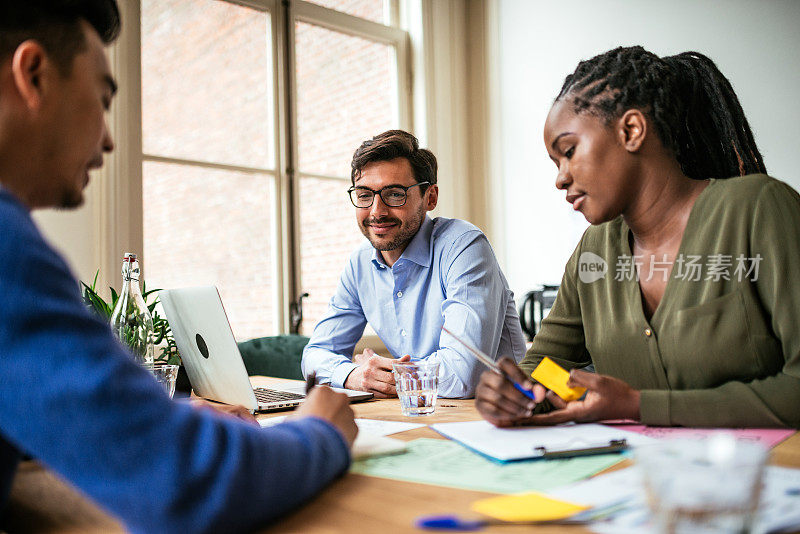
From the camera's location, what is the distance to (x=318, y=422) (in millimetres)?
785

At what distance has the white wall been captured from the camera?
3.33 m

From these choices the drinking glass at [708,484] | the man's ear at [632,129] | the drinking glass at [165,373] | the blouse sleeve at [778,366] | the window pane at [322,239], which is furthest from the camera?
the window pane at [322,239]

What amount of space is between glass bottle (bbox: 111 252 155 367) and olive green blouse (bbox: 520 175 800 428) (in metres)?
1.07

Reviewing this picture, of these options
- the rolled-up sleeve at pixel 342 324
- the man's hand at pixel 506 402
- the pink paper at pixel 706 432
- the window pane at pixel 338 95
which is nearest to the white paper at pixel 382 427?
the man's hand at pixel 506 402

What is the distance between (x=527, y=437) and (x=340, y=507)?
1.40 ft

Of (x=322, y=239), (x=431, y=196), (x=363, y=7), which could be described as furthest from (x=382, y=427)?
(x=363, y=7)

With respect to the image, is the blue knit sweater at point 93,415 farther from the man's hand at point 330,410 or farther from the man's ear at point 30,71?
the man's hand at point 330,410

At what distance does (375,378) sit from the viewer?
172cm

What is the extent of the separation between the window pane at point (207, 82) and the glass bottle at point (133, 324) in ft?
6.64

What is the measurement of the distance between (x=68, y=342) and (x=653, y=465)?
0.51 metres

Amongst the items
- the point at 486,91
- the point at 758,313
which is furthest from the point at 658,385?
the point at 486,91

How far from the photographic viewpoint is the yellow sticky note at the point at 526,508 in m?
0.65

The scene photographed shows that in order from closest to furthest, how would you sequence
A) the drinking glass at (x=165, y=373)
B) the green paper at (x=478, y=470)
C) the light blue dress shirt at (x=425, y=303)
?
the green paper at (x=478, y=470) < the drinking glass at (x=165, y=373) < the light blue dress shirt at (x=425, y=303)

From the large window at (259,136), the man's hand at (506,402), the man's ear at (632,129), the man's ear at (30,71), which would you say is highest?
the large window at (259,136)
